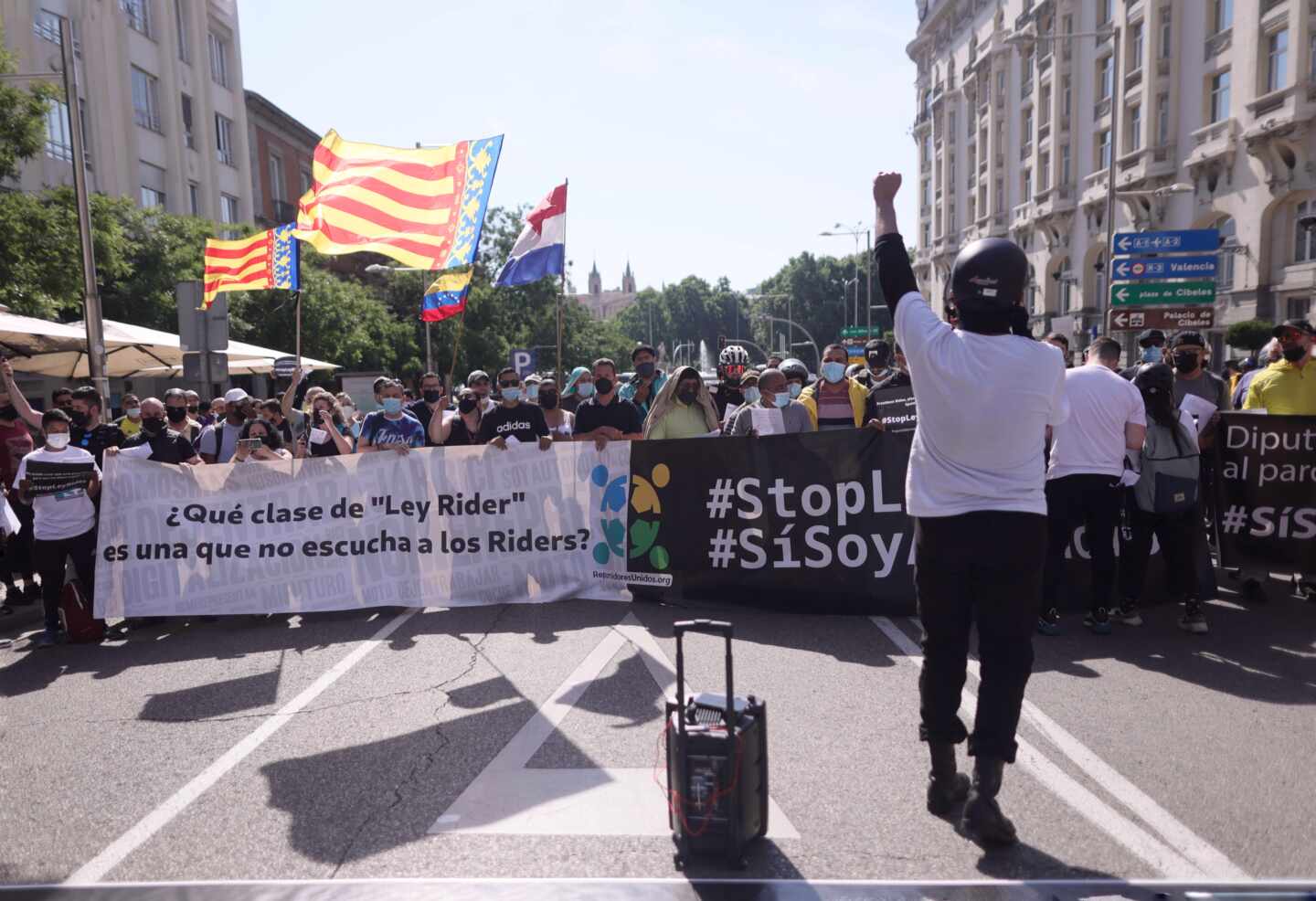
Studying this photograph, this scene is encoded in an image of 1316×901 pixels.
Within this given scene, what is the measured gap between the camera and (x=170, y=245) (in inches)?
960

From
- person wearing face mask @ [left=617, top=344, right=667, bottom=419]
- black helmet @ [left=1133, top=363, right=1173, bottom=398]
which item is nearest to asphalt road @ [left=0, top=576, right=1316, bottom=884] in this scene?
black helmet @ [left=1133, top=363, right=1173, bottom=398]

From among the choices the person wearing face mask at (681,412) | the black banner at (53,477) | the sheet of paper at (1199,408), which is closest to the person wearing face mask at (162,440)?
the black banner at (53,477)

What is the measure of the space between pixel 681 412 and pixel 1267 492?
15.1 ft

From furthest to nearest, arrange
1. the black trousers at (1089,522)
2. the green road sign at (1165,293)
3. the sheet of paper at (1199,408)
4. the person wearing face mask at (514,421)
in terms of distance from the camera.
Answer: the green road sign at (1165,293)
the person wearing face mask at (514,421)
the sheet of paper at (1199,408)
the black trousers at (1089,522)

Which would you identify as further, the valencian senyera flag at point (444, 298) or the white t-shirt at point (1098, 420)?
the valencian senyera flag at point (444, 298)

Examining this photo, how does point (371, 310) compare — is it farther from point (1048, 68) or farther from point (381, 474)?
point (1048, 68)

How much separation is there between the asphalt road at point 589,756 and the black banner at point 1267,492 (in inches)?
22.3

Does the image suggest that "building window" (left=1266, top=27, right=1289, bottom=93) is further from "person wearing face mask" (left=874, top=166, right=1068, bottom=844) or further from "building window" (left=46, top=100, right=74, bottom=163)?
"building window" (left=46, top=100, right=74, bottom=163)

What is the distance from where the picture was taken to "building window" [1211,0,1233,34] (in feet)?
112

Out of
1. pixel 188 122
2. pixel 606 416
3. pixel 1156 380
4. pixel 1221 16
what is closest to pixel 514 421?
pixel 606 416

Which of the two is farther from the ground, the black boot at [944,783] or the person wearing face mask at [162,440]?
the person wearing face mask at [162,440]

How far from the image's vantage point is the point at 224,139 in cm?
3866

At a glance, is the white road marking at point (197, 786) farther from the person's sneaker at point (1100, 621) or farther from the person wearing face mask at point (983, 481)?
the person's sneaker at point (1100, 621)

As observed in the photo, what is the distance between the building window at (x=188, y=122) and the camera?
35.4 meters
